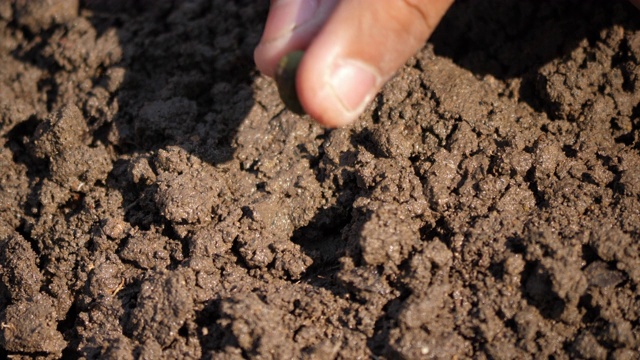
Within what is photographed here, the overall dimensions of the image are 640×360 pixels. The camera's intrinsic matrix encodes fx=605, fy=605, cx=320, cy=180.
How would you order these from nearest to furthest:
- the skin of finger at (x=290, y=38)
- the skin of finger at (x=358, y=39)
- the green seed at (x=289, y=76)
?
the skin of finger at (x=358, y=39)
the green seed at (x=289, y=76)
the skin of finger at (x=290, y=38)

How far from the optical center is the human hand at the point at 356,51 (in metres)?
1.96

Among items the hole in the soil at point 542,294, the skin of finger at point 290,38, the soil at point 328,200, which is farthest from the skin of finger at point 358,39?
the hole in the soil at point 542,294

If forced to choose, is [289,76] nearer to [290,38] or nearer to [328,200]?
[290,38]

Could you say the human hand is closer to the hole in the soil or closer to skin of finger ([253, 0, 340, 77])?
skin of finger ([253, 0, 340, 77])

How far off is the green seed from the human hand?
73 mm

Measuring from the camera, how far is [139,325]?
2.15m

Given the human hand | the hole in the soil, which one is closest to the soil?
the hole in the soil

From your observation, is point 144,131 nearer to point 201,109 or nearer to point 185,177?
point 201,109

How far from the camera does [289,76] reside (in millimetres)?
2074

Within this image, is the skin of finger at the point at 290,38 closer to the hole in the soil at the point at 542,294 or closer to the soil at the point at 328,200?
the soil at the point at 328,200

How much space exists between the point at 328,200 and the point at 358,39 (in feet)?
2.40

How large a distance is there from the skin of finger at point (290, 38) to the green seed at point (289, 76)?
101 mm

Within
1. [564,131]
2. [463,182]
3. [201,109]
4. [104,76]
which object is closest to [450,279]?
[463,182]

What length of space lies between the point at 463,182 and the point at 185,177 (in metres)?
1.10
